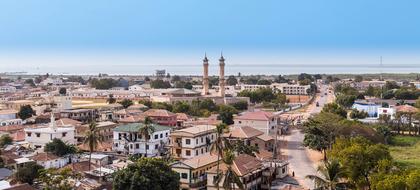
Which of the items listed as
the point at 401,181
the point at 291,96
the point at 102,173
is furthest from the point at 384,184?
the point at 291,96

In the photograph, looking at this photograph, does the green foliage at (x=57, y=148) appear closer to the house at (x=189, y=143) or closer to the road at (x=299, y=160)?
the house at (x=189, y=143)

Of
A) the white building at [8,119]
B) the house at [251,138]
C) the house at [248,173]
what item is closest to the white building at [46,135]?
the house at [251,138]

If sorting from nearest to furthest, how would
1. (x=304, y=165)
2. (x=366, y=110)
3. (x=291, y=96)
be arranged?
(x=304, y=165)
(x=366, y=110)
(x=291, y=96)

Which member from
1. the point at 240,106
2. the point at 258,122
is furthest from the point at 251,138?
the point at 240,106

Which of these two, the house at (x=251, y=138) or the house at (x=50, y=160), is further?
the house at (x=251, y=138)

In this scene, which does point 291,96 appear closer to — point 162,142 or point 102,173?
point 162,142

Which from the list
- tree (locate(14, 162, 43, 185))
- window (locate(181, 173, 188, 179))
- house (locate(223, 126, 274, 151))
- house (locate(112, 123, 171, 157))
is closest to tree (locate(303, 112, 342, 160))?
house (locate(223, 126, 274, 151))
